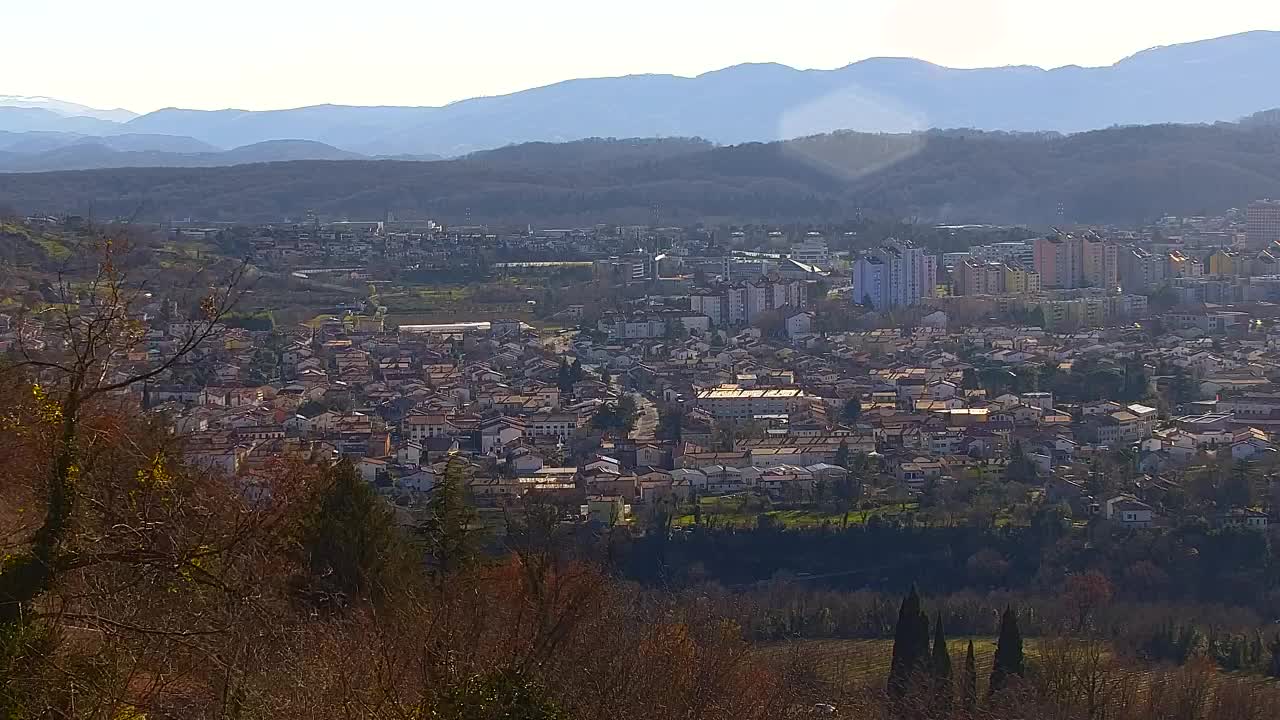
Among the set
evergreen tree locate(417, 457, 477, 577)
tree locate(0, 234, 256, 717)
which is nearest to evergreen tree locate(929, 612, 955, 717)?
evergreen tree locate(417, 457, 477, 577)

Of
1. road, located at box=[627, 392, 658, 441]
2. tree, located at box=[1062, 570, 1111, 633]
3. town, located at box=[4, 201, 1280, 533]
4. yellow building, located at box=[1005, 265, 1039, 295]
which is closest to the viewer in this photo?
tree, located at box=[1062, 570, 1111, 633]

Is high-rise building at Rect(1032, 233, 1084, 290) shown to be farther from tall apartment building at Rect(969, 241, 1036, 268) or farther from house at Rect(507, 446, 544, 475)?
house at Rect(507, 446, 544, 475)

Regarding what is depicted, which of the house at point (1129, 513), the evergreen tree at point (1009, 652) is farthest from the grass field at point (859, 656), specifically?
the house at point (1129, 513)

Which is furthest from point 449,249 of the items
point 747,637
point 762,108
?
point 762,108

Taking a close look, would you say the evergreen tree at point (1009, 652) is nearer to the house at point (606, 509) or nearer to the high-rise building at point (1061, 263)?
the house at point (606, 509)

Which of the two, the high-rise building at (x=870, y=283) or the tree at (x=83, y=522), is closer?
the tree at (x=83, y=522)

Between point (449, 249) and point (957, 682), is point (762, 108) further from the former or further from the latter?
point (957, 682)
